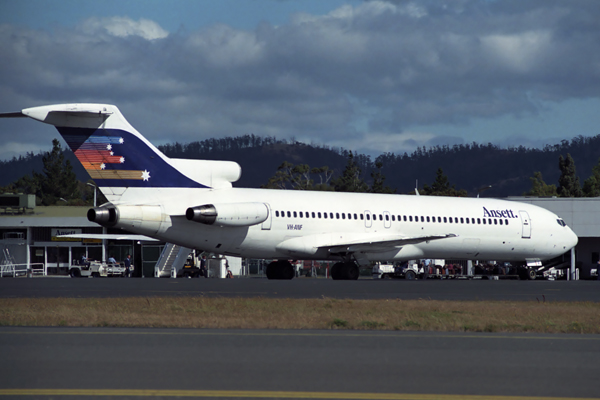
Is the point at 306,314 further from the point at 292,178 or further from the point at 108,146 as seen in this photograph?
the point at 292,178

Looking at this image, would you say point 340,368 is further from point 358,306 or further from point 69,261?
point 69,261

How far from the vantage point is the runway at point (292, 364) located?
6852 millimetres

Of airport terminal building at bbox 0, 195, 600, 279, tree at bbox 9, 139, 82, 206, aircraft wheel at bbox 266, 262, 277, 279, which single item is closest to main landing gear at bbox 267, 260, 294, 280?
aircraft wheel at bbox 266, 262, 277, 279

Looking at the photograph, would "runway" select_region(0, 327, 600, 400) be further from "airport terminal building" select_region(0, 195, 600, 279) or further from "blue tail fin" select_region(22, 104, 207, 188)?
"airport terminal building" select_region(0, 195, 600, 279)

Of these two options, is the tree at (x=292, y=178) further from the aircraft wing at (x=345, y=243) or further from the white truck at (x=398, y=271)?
the aircraft wing at (x=345, y=243)

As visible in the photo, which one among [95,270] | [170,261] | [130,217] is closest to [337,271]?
[130,217]

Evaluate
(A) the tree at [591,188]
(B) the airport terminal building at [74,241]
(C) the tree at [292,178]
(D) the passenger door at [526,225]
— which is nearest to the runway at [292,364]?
(D) the passenger door at [526,225]

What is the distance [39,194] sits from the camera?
120812 millimetres

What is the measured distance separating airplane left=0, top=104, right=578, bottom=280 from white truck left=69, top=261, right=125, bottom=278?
Answer: 62.6 feet

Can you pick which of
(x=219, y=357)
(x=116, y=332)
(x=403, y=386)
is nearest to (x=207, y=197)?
(x=116, y=332)

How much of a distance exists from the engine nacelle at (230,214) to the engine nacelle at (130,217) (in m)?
1.22

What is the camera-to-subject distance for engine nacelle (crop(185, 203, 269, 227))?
89.4ft

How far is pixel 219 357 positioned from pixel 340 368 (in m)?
1.46

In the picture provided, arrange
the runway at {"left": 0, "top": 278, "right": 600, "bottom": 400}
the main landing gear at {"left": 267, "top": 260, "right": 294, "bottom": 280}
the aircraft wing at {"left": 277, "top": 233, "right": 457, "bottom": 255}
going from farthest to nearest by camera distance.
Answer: the main landing gear at {"left": 267, "top": 260, "right": 294, "bottom": 280}
the aircraft wing at {"left": 277, "top": 233, "right": 457, "bottom": 255}
the runway at {"left": 0, "top": 278, "right": 600, "bottom": 400}
